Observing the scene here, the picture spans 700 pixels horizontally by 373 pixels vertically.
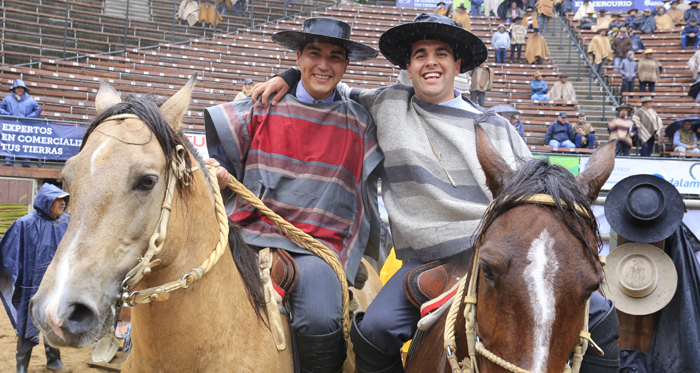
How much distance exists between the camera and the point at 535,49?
19.6 metres

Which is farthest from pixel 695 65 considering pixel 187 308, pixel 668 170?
pixel 187 308

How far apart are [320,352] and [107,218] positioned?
1194 millimetres

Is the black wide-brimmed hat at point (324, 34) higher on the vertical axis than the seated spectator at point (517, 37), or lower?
lower

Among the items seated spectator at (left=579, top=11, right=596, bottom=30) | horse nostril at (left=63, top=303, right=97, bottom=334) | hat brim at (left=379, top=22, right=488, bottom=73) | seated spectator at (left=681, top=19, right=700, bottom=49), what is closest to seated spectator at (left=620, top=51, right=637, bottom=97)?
seated spectator at (left=681, top=19, right=700, bottom=49)

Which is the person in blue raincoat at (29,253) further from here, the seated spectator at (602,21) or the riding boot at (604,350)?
the seated spectator at (602,21)

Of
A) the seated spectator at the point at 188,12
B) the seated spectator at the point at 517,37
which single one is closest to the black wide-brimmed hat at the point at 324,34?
the seated spectator at the point at 517,37

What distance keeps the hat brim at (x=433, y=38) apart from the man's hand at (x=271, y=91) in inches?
24.7

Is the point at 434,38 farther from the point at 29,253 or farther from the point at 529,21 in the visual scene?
the point at 529,21

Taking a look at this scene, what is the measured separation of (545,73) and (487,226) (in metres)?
19.4

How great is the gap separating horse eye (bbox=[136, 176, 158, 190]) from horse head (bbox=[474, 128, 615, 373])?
108cm

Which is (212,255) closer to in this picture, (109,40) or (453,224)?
(453,224)

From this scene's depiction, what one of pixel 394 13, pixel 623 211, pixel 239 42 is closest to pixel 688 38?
pixel 394 13

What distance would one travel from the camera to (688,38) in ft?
67.2

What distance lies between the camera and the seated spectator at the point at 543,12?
22.0m
